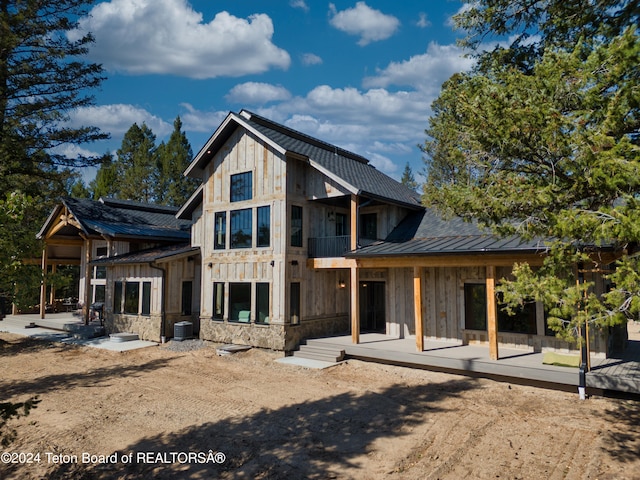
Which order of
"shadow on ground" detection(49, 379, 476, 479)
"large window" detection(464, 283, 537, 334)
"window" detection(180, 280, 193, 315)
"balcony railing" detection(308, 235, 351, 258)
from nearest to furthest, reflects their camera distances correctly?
"shadow on ground" detection(49, 379, 476, 479) < "large window" detection(464, 283, 537, 334) < "balcony railing" detection(308, 235, 351, 258) < "window" detection(180, 280, 193, 315)

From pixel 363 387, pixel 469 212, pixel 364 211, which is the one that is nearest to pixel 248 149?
pixel 364 211

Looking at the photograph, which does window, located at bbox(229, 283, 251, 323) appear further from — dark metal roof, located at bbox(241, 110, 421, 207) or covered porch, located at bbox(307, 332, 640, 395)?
dark metal roof, located at bbox(241, 110, 421, 207)

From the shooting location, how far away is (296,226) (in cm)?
1587

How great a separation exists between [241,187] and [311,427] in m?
11.0

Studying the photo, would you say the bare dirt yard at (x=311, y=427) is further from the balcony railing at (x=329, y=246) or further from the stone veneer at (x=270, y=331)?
the balcony railing at (x=329, y=246)

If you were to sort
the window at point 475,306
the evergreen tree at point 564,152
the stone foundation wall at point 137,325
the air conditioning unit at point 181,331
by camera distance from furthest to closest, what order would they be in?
the stone foundation wall at point 137,325 < the air conditioning unit at point 181,331 < the window at point 475,306 < the evergreen tree at point 564,152

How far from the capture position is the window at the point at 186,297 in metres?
18.5

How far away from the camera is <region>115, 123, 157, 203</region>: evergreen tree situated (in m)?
42.1

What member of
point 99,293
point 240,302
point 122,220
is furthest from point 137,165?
point 240,302

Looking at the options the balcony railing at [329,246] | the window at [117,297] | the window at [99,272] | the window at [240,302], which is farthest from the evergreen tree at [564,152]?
the window at [99,272]

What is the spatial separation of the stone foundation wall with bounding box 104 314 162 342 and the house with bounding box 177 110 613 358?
6.91ft

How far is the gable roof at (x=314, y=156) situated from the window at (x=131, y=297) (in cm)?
573

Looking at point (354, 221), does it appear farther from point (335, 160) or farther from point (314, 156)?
point (335, 160)

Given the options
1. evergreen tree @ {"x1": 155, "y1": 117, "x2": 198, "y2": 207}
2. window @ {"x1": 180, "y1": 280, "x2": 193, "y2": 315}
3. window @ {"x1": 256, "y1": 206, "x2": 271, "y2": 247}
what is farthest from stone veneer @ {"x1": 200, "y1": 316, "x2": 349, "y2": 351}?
evergreen tree @ {"x1": 155, "y1": 117, "x2": 198, "y2": 207}
